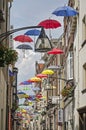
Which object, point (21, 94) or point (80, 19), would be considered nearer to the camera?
point (80, 19)

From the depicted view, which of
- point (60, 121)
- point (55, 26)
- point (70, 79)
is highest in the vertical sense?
point (55, 26)

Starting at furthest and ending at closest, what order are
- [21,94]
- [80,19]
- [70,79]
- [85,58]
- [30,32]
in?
[21,94] < [70,79] < [80,19] < [85,58] < [30,32]

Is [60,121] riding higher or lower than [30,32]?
lower

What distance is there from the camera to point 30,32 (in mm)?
26922

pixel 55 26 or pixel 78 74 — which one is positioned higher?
pixel 55 26

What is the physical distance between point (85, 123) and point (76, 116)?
4.23 metres

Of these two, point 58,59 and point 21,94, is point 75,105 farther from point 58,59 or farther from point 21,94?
point 21,94

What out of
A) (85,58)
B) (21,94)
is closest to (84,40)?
(85,58)

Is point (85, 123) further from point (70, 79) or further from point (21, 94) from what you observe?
point (21, 94)

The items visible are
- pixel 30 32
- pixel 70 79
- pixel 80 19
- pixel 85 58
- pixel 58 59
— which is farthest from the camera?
pixel 58 59

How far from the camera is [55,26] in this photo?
91.0 feet

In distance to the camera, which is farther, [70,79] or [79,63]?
[70,79]

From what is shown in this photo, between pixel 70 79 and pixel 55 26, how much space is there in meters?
13.2

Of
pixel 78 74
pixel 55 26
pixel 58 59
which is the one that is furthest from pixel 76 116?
pixel 58 59
